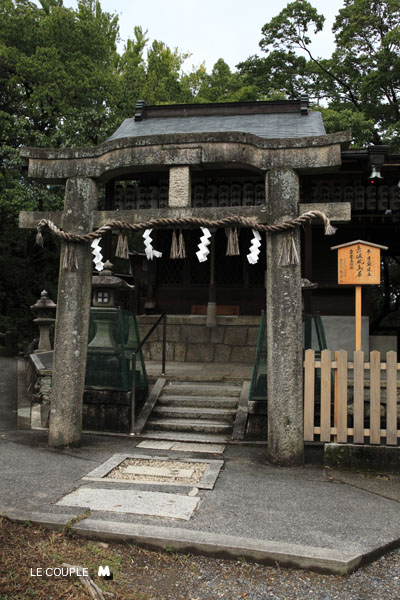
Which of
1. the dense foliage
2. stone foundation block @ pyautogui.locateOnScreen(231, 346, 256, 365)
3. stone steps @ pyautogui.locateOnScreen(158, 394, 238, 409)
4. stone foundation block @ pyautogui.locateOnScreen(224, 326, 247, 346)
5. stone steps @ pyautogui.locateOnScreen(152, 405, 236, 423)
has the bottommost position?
stone steps @ pyautogui.locateOnScreen(152, 405, 236, 423)

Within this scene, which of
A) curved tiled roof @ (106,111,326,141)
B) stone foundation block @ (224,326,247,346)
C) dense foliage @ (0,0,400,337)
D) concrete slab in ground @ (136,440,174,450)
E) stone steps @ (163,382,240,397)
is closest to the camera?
concrete slab in ground @ (136,440,174,450)

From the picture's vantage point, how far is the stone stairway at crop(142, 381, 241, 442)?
7.13 metres

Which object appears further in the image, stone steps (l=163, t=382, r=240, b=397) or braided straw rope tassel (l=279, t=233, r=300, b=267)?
stone steps (l=163, t=382, r=240, b=397)

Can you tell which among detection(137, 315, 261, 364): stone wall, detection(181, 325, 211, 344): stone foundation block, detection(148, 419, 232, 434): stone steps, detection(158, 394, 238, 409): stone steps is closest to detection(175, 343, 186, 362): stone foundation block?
detection(137, 315, 261, 364): stone wall

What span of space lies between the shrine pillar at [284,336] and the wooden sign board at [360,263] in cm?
107

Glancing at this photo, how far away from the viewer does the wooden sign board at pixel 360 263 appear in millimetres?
6324

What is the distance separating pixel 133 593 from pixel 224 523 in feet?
3.60

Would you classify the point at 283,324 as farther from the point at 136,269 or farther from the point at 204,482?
the point at 136,269

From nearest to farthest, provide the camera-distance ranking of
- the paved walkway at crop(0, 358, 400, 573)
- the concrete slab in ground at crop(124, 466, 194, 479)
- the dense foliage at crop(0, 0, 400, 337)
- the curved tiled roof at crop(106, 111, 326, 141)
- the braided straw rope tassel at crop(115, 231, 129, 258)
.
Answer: the paved walkway at crop(0, 358, 400, 573) < the concrete slab in ground at crop(124, 466, 194, 479) < the braided straw rope tassel at crop(115, 231, 129, 258) < the curved tiled roof at crop(106, 111, 326, 141) < the dense foliage at crop(0, 0, 400, 337)

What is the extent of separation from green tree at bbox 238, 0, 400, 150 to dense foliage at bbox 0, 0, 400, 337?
48 mm

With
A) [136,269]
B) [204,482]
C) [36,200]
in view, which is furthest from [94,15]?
[204,482]

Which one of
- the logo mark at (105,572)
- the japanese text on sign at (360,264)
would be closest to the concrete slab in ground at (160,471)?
Result: the logo mark at (105,572)

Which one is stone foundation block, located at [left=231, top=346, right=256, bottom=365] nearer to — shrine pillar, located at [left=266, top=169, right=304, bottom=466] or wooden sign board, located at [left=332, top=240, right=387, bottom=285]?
wooden sign board, located at [left=332, top=240, right=387, bottom=285]

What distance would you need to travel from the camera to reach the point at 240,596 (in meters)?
2.96
